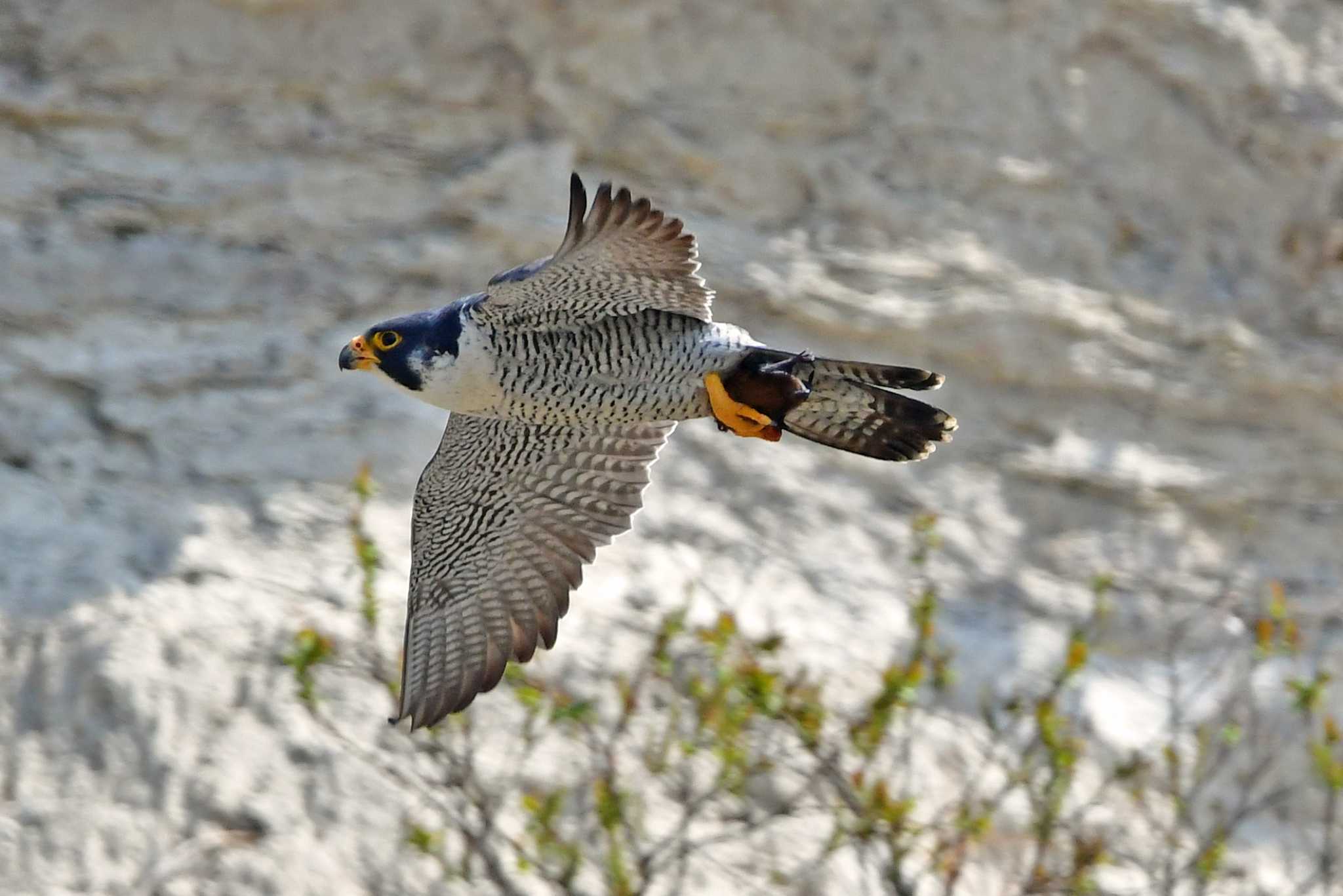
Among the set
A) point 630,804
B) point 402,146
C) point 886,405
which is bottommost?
point 630,804

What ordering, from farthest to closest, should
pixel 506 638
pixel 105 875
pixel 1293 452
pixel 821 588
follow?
pixel 1293 452, pixel 821 588, pixel 105 875, pixel 506 638

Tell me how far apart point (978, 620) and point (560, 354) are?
120 inches

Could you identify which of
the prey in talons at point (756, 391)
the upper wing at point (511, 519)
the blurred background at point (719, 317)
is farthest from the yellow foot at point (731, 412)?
the blurred background at point (719, 317)

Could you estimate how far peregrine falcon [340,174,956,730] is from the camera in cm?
443

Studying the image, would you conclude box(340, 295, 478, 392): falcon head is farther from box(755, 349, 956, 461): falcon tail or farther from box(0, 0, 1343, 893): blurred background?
box(0, 0, 1343, 893): blurred background

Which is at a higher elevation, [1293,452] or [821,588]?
[1293,452]

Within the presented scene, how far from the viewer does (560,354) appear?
4.64 meters

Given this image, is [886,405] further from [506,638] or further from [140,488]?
[140,488]

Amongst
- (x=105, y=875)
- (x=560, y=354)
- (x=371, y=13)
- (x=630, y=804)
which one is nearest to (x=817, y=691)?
(x=630, y=804)

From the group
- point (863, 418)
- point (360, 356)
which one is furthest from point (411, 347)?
point (863, 418)

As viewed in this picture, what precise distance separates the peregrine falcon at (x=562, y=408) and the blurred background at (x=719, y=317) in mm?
1032

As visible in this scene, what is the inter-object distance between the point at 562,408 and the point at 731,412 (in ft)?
1.51

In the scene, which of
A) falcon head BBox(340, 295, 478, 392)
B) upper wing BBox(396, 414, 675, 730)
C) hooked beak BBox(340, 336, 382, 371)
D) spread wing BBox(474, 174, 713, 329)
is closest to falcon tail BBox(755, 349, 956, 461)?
spread wing BBox(474, 174, 713, 329)

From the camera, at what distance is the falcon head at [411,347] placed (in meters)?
4.53
